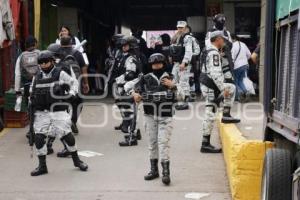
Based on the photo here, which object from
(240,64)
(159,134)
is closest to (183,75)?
(240,64)

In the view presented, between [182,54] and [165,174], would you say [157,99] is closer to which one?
[165,174]

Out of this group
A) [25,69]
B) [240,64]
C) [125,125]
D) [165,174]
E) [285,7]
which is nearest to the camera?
[285,7]

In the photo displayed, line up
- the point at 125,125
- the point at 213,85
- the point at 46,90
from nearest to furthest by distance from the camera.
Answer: the point at 46,90, the point at 213,85, the point at 125,125

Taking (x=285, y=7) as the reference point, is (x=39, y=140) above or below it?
below

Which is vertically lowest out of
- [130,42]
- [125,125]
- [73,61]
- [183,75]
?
[125,125]

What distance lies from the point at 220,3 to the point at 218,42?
27.1ft

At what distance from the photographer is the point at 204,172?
734 centimetres

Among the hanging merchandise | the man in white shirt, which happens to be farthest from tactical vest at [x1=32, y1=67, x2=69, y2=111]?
the man in white shirt

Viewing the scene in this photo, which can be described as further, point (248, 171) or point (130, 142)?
point (130, 142)

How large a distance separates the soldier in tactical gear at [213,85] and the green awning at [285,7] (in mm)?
2539

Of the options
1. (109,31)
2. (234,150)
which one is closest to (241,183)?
(234,150)

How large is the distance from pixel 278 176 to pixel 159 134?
2334 mm

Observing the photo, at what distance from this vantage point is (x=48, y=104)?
730cm

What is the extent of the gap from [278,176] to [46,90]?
358 cm
